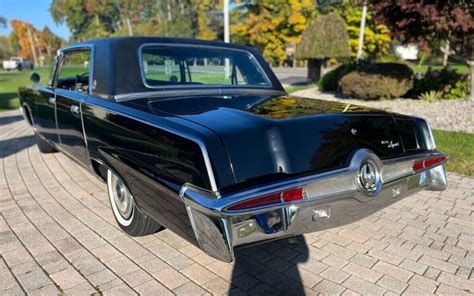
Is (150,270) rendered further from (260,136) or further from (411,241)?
(411,241)

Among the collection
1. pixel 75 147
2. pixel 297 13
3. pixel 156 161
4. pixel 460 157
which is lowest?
pixel 460 157

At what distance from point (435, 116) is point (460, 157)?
3314mm

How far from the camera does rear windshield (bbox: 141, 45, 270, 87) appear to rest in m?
3.12

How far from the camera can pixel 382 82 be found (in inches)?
398

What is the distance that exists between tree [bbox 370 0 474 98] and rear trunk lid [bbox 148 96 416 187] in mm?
7068

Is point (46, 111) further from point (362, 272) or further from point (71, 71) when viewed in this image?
point (362, 272)

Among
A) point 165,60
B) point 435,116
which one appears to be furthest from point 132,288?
point 435,116

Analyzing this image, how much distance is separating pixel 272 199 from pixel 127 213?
1.64 m

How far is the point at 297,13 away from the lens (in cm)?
3469

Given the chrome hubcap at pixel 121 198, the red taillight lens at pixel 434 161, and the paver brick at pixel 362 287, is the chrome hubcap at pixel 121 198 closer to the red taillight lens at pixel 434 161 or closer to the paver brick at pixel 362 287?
the paver brick at pixel 362 287

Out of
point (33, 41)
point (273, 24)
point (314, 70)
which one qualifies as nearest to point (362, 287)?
point (314, 70)

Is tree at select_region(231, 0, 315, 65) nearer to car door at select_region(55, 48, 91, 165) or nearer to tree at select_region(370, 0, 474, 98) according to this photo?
tree at select_region(370, 0, 474, 98)

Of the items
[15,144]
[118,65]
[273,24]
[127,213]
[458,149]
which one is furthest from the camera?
[273,24]

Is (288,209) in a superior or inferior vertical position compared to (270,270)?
superior
